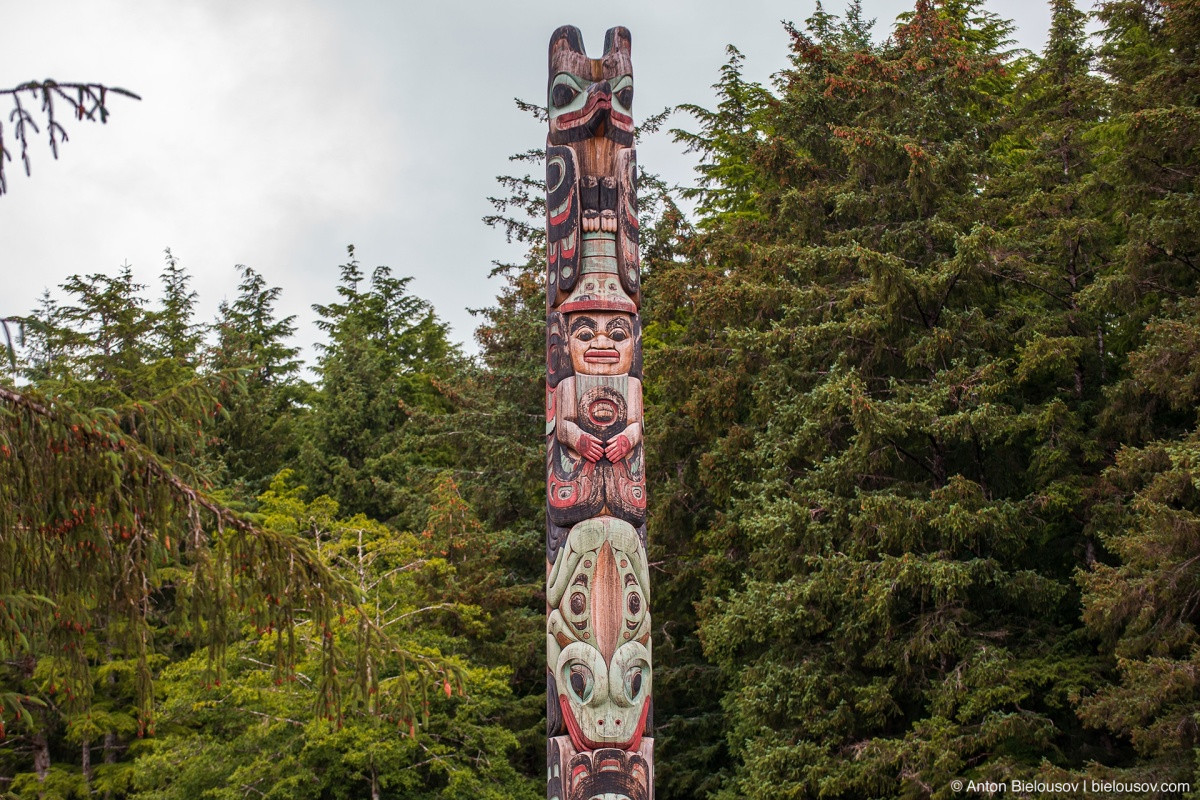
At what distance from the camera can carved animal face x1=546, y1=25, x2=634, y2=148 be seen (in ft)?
33.7

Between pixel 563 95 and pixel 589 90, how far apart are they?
12.5 inches

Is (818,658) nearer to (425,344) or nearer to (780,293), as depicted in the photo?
(780,293)

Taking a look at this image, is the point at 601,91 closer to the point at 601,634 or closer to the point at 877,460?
the point at 601,634

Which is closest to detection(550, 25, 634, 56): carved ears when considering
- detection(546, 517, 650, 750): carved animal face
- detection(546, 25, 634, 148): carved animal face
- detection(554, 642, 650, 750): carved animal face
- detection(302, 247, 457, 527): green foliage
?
detection(546, 25, 634, 148): carved animal face

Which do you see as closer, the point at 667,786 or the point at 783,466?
the point at 783,466

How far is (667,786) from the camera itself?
18016 millimetres

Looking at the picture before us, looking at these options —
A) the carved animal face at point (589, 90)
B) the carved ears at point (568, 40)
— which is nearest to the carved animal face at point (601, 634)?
the carved animal face at point (589, 90)

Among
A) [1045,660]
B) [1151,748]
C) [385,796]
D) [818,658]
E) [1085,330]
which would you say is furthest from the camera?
[385,796]

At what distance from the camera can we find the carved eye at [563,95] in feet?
34.4

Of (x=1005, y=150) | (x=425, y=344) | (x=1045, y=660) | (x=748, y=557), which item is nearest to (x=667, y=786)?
(x=748, y=557)

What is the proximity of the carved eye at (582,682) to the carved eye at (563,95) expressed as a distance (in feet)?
15.5

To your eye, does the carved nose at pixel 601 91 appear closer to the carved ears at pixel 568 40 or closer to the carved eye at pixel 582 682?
the carved ears at pixel 568 40

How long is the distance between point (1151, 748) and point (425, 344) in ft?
82.4

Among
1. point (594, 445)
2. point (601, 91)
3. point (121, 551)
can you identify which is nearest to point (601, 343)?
point (594, 445)
